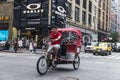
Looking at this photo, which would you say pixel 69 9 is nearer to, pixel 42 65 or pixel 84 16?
pixel 84 16

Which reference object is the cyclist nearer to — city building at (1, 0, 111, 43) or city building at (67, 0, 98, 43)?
city building at (1, 0, 111, 43)

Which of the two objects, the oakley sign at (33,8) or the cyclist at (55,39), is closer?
the cyclist at (55,39)

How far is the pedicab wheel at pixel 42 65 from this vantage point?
12331 millimetres

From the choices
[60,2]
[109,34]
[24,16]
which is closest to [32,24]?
[24,16]

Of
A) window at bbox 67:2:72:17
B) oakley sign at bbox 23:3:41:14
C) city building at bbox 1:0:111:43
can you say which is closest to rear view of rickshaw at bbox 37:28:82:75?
city building at bbox 1:0:111:43

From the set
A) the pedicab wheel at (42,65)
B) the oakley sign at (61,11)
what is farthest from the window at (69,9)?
the pedicab wheel at (42,65)

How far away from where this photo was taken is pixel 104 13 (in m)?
83.1

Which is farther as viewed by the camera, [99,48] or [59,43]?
[99,48]

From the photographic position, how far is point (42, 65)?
12.5 metres

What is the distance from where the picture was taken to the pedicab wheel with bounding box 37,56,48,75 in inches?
485

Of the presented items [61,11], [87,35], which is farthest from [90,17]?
[61,11]

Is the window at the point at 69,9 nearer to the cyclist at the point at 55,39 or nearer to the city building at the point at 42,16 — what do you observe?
the city building at the point at 42,16

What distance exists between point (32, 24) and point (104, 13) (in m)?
40.9

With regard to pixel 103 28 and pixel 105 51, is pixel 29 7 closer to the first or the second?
pixel 105 51
